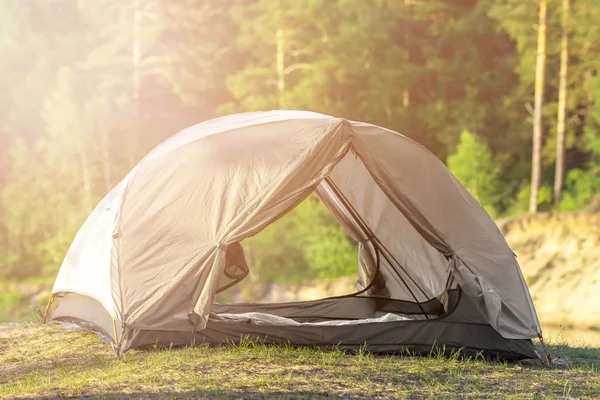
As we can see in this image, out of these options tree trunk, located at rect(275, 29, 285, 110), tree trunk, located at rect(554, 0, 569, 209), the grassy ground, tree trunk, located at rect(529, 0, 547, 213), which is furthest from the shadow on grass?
tree trunk, located at rect(275, 29, 285, 110)

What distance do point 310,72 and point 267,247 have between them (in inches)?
199

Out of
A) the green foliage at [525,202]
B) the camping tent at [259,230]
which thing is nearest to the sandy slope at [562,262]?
the green foliage at [525,202]

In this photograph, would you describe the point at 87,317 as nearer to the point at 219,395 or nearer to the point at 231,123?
the point at 231,123

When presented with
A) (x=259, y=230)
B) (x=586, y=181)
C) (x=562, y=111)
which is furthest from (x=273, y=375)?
(x=586, y=181)

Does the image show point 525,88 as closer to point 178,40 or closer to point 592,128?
point 592,128

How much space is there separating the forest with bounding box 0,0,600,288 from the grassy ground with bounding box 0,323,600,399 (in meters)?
15.3

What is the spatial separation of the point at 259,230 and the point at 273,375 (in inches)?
54.4

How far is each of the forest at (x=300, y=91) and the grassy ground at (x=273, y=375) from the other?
1526 cm

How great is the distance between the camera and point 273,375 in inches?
225

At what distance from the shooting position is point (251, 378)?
564 centimetres

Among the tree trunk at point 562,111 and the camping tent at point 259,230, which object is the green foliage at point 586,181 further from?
the camping tent at point 259,230

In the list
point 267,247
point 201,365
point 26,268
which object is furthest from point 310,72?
point 201,365

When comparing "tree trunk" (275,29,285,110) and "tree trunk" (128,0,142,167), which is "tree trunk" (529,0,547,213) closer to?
"tree trunk" (275,29,285,110)

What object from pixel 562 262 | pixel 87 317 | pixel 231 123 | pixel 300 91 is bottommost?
pixel 562 262
